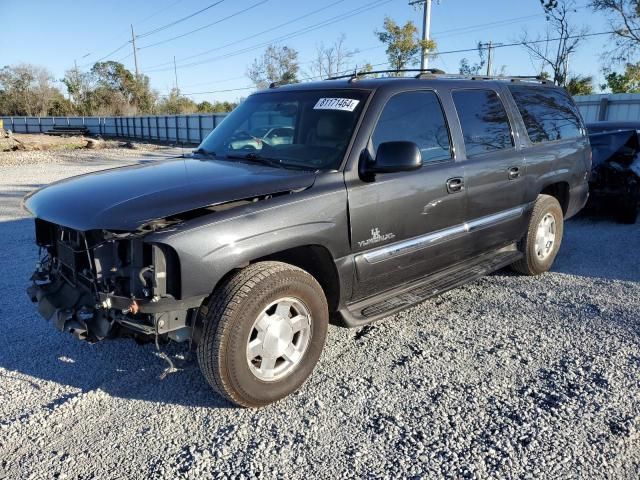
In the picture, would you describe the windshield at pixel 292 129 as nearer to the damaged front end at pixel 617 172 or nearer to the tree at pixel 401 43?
the damaged front end at pixel 617 172

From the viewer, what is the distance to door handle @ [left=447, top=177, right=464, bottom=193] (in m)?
3.83

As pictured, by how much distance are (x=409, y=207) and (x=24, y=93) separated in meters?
80.3

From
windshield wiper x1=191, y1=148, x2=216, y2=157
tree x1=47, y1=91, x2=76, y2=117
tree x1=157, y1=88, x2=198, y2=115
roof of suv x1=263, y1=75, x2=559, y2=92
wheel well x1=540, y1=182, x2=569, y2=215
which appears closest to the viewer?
roof of suv x1=263, y1=75, x2=559, y2=92

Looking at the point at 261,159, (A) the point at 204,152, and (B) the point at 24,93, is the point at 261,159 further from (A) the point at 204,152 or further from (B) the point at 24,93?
(B) the point at 24,93

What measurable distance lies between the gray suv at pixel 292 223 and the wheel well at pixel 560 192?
2.48 feet

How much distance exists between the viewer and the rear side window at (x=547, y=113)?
15.9 feet

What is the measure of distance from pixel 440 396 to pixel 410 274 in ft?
3.30

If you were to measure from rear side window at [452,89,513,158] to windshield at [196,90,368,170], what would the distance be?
1.05 m

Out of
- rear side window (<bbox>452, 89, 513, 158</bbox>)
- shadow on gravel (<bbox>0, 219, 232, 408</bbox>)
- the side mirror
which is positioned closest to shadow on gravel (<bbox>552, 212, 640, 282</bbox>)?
rear side window (<bbox>452, 89, 513, 158</bbox>)

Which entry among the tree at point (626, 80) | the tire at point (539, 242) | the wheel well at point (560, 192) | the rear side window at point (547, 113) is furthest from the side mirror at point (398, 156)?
the tree at point (626, 80)

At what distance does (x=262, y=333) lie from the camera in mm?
2920

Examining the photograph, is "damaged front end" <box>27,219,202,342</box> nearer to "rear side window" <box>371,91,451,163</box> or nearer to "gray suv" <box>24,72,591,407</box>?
"gray suv" <box>24,72,591,407</box>

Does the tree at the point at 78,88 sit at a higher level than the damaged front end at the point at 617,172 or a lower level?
higher

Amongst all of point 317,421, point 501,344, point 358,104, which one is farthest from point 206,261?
point 501,344
